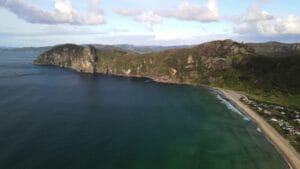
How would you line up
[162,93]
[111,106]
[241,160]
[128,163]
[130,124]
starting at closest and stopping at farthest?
[128,163]
[241,160]
[130,124]
[111,106]
[162,93]

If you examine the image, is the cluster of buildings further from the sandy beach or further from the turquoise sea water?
the turquoise sea water

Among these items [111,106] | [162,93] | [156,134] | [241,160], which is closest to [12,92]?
[111,106]

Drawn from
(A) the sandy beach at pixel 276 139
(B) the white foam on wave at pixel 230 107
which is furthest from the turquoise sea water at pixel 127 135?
(A) the sandy beach at pixel 276 139

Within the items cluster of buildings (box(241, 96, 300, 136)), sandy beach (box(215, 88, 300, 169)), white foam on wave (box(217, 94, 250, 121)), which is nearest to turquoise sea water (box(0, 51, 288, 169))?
white foam on wave (box(217, 94, 250, 121))

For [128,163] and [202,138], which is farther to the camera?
[202,138]

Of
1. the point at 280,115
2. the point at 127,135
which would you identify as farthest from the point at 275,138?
the point at 127,135

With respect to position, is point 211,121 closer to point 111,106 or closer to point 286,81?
point 111,106

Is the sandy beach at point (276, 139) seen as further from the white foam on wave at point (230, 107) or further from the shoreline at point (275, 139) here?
the white foam on wave at point (230, 107)
